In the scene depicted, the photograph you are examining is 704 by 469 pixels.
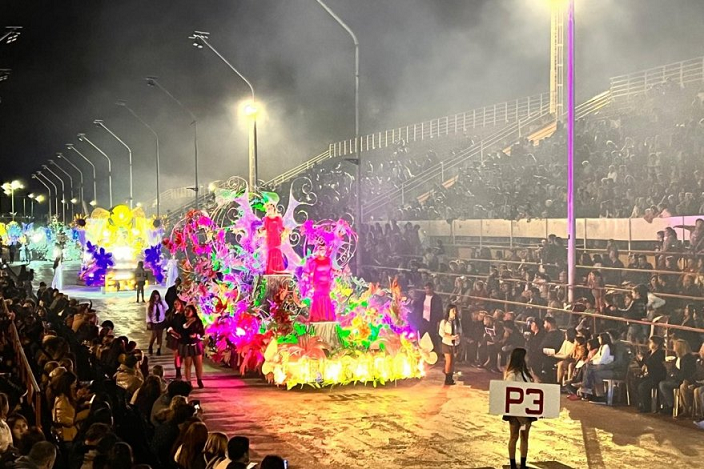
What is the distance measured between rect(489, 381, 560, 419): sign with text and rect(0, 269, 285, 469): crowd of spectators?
119 inches

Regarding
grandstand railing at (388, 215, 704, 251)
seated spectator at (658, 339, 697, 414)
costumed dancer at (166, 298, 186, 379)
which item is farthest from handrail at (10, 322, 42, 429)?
grandstand railing at (388, 215, 704, 251)

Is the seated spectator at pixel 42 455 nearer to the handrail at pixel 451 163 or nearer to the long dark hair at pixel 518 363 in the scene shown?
the long dark hair at pixel 518 363

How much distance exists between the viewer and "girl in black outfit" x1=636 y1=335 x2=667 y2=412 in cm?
1369

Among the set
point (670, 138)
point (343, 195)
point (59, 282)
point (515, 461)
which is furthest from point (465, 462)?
point (59, 282)

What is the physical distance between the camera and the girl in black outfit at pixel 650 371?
13694 millimetres

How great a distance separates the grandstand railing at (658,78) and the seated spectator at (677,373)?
15.6 metres

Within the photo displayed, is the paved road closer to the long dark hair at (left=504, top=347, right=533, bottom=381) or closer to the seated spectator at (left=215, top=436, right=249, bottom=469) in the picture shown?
the long dark hair at (left=504, top=347, right=533, bottom=381)

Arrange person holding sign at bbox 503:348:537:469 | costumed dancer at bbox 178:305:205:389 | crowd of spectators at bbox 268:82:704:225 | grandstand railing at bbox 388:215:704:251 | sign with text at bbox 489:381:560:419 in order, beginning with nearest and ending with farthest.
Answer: sign with text at bbox 489:381:560:419
person holding sign at bbox 503:348:537:469
costumed dancer at bbox 178:305:205:389
grandstand railing at bbox 388:215:704:251
crowd of spectators at bbox 268:82:704:225

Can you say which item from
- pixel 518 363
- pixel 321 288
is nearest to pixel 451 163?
pixel 321 288

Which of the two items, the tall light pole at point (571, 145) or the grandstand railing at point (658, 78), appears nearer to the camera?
the tall light pole at point (571, 145)

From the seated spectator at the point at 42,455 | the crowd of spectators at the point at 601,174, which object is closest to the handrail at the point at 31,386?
the seated spectator at the point at 42,455

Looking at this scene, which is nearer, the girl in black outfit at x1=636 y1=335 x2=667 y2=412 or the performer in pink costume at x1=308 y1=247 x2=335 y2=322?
the girl in black outfit at x1=636 y1=335 x2=667 y2=412

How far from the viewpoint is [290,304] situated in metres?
16.7

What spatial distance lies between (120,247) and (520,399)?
30116 millimetres
